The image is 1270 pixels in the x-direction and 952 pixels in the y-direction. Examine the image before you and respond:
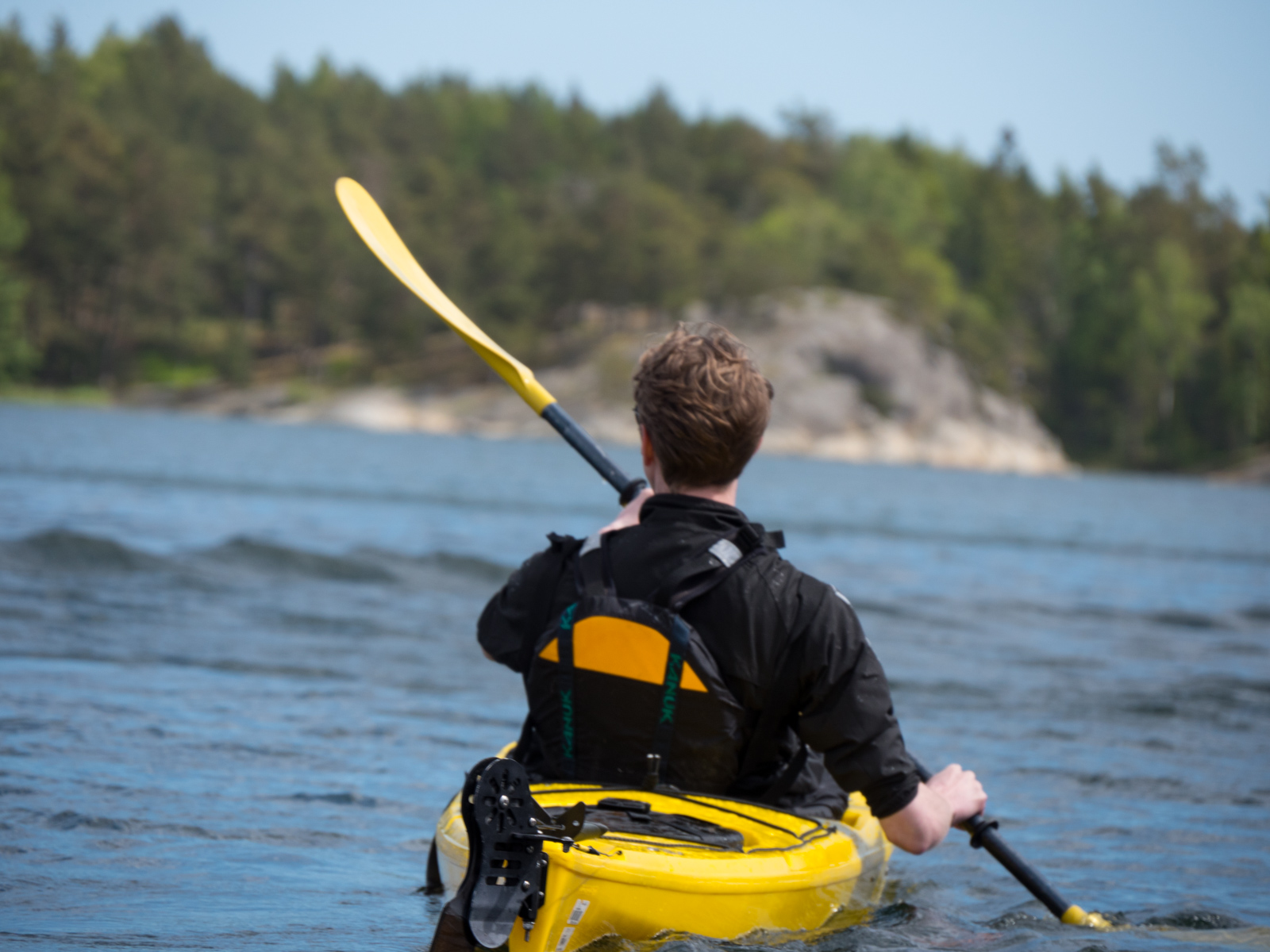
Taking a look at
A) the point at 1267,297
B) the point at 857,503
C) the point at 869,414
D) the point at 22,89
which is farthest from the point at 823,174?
the point at 857,503

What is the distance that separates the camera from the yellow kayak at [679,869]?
2688mm

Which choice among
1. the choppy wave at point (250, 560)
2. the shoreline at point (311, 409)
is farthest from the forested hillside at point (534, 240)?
the choppy wave at point (250, 560)

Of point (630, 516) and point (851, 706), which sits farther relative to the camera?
point (630, 516)

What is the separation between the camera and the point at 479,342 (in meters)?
4.37

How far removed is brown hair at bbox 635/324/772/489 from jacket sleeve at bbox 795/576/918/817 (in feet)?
1.17

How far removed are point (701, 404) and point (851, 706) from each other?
71 cm

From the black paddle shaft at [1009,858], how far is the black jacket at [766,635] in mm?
594

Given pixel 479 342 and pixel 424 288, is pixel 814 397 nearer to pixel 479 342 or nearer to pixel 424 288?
pixel 424 288

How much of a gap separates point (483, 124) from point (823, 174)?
27.4 metres

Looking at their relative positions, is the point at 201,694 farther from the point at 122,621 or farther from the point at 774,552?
the point at 774,552

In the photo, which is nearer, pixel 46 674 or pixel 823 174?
pixel 46 674

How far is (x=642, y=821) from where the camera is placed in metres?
3.02

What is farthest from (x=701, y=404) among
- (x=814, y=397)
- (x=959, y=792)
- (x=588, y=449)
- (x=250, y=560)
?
(x=814, y=397)

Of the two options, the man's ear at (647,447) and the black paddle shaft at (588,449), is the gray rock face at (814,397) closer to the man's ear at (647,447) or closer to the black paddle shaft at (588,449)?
the black paddle shaft at (588,449)
